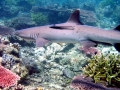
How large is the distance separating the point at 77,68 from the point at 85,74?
211cm

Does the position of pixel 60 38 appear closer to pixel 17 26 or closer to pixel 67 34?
pixel 67 34

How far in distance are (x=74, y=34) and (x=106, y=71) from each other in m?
1.50

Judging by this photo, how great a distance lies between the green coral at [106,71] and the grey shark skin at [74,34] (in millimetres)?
406

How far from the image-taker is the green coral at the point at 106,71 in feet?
13.8

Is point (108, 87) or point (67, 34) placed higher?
point (67, 34)

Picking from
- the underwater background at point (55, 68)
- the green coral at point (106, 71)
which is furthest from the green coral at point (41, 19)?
the green coral at point (106, 71)

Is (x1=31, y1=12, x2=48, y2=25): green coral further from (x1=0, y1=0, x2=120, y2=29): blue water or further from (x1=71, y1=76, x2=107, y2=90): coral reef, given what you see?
(x1=71, y1=76, x2=107, y2=90): coral reef

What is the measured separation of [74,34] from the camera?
528cm

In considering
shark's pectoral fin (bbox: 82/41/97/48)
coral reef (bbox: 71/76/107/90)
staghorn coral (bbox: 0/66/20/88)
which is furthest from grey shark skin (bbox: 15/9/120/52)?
staghorn coral (bbox: 0/66/20/88)

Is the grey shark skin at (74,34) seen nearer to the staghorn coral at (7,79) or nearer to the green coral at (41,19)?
the staghorn coral at (7,79)

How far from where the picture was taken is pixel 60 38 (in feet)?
18.1

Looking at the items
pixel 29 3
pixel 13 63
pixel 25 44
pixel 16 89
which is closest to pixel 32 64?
pixel 13 63

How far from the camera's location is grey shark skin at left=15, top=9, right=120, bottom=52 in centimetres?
476

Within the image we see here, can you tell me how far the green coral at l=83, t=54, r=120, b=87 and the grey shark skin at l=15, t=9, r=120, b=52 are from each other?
406 mm
